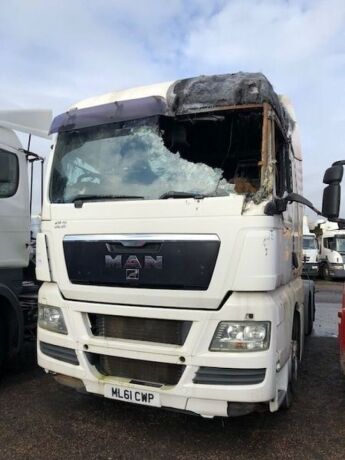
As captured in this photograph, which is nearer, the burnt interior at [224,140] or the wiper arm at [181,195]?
the wiper arm at [181,195]

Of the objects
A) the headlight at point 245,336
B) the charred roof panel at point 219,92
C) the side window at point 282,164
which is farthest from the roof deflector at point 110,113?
the headlight at point 245,336

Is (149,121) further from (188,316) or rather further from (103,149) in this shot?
(188,316)

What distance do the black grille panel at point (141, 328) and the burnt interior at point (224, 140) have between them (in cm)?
119

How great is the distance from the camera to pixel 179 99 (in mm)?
4172

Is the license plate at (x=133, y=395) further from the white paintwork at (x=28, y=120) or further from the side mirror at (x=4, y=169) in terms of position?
the white paintwork at (x=28, y=120)

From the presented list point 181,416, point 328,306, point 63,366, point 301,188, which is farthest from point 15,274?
point 328,306

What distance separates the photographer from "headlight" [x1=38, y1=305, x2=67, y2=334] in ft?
14.1

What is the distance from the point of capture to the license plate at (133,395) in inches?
152

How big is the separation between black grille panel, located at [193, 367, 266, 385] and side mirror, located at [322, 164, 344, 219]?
1.46 meters

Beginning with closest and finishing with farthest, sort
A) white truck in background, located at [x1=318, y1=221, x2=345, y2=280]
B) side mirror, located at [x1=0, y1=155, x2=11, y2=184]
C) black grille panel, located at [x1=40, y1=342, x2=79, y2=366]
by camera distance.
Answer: black grille panel, located at [x1=40, y1=342, x2=79, y2=366], side mirror, located at [x1=0, y1=155, x2=11, y2=184], white truck in background, located at [x1=318, y1=221, x2=345, y2=280]

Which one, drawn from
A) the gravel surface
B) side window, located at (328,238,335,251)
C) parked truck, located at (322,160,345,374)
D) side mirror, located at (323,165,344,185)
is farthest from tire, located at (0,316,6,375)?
side window, located at (328,238,335,251)

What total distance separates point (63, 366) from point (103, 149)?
6.22ft

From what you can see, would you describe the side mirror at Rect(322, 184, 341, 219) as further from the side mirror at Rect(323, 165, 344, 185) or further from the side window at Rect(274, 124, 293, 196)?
the side window at Rect(274, 124, 293, 196)

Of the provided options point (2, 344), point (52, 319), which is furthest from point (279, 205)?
point (2, 344)
